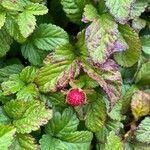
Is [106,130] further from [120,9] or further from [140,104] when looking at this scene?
[120,9]

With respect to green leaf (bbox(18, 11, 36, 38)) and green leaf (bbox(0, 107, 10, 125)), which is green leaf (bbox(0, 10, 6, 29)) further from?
green leaf (bbox(0, 107, 10, 125))

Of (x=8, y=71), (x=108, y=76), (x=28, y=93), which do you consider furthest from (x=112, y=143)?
(x=8, y=71)

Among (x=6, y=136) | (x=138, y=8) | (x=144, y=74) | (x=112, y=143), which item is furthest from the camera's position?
(x=144, y=74)

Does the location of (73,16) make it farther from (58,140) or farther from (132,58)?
(58,140)

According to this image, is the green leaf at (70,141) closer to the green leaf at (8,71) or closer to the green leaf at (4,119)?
the green leaf at (4,119)

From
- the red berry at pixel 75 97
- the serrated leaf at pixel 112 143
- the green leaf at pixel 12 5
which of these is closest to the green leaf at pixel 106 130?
the serrated leaf at pixel 112 143
